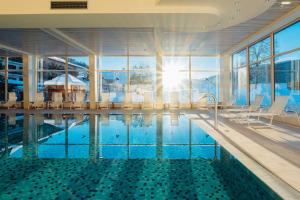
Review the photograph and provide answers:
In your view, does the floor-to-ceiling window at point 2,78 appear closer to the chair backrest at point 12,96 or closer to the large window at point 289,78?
the chair backrest at point 12,96

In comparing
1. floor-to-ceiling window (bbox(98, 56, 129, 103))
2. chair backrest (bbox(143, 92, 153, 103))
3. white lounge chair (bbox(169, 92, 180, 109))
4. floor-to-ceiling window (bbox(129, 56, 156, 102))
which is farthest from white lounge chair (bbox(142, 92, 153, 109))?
floor-to-ceiling window (bbox(98, 56, 129, 103))

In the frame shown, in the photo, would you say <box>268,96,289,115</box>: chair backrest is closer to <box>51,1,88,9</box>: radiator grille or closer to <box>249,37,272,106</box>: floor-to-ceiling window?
<box>249,37,272,106</box>: floor-to-ceiling window

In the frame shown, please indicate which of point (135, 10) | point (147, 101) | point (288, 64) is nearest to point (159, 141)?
point (135, 10)

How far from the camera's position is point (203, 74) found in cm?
1554

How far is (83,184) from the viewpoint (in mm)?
3340

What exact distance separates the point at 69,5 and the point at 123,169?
4.82 m

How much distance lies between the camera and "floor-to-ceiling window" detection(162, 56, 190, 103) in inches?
586

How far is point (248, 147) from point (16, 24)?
751 cm

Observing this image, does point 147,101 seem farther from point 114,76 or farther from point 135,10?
point 135,10

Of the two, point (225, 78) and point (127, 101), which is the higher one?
point (225, 78)

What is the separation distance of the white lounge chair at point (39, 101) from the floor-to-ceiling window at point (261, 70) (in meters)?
12.1

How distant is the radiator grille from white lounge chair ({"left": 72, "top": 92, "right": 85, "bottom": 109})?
870cm

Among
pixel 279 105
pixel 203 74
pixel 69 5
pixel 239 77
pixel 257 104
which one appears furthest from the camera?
pixel 203 74

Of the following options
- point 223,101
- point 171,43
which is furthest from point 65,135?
point 223,101
